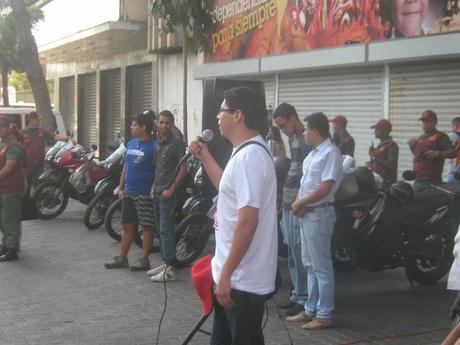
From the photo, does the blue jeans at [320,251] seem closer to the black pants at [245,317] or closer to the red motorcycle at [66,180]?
the black pants at [245,317]

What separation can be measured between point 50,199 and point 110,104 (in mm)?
11222

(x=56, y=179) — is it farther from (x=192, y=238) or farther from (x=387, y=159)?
(x=387, y=159)

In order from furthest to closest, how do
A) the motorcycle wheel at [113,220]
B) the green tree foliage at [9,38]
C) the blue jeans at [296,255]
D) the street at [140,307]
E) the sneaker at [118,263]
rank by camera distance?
the green tree foliage at [9,38]
the motorcycle wheel at [113,220]
the sneaker at [118,263]
the blue jeans at [296,255]
the street at [140,307]

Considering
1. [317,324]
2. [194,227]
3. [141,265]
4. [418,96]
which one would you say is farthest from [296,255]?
[418,96]

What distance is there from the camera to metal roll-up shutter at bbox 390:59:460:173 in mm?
9773

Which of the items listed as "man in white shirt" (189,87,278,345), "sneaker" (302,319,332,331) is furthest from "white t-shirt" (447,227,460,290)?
"sneaker" (302,319,332,331)

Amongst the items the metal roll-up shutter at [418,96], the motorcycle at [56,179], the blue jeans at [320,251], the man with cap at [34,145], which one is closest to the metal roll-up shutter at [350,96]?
the metal roll-up shutter at [418,96]

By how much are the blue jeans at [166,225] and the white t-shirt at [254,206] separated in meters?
3.54

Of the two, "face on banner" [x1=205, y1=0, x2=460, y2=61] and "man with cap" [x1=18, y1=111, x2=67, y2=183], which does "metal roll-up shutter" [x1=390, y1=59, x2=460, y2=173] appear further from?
"man with cap" [x1=18, y1=111, x2=67, y2=183]

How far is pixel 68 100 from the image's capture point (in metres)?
26.3

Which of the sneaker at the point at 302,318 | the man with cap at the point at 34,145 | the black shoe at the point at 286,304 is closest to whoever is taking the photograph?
the sneaker at the point at 302,318

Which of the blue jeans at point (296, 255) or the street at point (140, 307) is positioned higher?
the blue jeans at point (296, 255)

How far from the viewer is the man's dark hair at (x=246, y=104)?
3.28 meters

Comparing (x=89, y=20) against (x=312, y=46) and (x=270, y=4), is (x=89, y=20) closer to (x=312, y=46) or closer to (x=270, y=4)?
(x=270, y=4)
